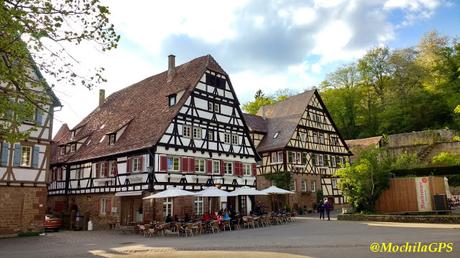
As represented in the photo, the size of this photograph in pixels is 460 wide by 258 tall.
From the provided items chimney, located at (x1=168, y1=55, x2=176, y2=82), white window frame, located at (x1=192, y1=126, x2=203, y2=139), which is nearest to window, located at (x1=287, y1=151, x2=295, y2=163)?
white window frame, located at (x1=192, y1=126, x2=203, y2=139)

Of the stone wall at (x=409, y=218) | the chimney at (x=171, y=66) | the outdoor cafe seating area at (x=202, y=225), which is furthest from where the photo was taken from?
the chimney at (x=171, y=66)

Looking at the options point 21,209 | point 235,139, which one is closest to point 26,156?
point 21,209

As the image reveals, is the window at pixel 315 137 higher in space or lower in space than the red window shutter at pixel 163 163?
higher

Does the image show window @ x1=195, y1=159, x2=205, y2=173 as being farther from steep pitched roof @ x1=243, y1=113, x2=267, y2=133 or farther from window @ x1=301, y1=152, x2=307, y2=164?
window @ x1=301, y1=152, x2=307, y2=164

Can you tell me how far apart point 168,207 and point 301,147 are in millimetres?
16728

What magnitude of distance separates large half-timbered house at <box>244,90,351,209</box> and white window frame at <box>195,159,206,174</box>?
10.0 m

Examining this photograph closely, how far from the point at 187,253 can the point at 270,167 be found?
2443 cm

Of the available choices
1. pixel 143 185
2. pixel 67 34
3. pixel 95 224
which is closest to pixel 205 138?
pixel 143 185

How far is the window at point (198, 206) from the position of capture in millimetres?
26138

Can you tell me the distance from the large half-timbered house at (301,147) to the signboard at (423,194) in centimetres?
1227

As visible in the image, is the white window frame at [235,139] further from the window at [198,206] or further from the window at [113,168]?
the window at [113,168]

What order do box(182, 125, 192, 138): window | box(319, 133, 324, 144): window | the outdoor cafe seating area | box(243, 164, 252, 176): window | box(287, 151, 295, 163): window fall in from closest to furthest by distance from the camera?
the outdoor cafe seating area → box(182, 125, 192, 138): window → box(243, 164, 252, 176): window → box(287, 151, 295, 163): window → box(319, 133, 324, 144): window

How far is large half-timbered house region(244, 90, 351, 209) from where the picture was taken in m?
35.6

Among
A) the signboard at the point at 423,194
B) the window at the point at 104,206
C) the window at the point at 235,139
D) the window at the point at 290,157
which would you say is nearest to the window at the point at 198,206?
the window at the point at 235,139
